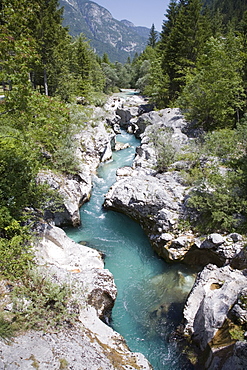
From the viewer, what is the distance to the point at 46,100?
27.7ft

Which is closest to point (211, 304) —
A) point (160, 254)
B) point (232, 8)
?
point (160, 254)

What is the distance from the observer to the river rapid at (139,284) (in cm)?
775

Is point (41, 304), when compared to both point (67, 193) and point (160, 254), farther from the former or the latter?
point (67, 193)

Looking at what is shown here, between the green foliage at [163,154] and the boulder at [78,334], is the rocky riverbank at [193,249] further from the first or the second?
the boulder at [78,334]

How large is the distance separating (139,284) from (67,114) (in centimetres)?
823

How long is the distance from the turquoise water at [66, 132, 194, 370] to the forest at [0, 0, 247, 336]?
9.64 feet

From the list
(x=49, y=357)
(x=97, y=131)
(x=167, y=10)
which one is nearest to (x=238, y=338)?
(x=49, y=357)

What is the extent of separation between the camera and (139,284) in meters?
9.98

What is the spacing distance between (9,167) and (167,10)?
Answer: 4103 cm

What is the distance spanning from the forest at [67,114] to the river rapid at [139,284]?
297cm

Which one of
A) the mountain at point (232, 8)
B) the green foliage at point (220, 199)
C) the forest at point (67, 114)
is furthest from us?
the mountain at point (232, 8)

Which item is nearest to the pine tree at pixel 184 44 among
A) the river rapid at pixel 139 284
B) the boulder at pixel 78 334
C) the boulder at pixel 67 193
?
the boulder at pixel 67 193

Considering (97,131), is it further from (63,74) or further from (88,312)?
(88,312)

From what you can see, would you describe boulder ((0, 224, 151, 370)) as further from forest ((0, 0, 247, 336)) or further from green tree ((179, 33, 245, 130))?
green tree ((179, 33, 245, 130))
